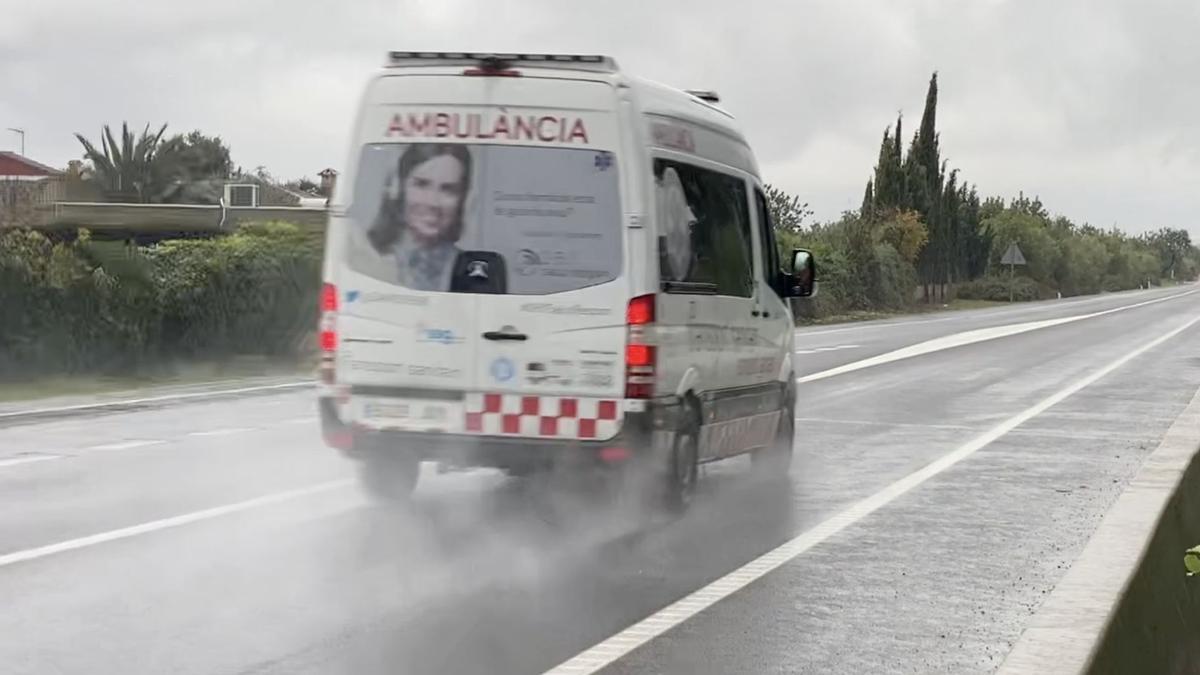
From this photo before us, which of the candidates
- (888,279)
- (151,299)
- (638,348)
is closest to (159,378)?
(151,299)

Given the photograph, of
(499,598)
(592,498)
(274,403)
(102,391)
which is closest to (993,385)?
(274,403)

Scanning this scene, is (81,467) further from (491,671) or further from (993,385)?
(993,385)

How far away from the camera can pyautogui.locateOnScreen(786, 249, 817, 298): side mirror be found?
12.2 meters

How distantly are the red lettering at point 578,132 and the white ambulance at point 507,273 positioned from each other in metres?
0.01

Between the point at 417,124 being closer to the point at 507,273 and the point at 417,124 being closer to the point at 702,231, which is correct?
the point at 507,273

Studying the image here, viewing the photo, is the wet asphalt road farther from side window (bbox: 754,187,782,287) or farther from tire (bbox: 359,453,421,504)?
side window (bbox: 754,187,782,287)

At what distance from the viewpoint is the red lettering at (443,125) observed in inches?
371

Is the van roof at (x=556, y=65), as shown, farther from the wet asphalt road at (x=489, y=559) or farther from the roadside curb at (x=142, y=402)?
the roadside curb at (x=142, y=402)

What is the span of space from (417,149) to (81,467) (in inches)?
171

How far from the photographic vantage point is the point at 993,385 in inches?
894

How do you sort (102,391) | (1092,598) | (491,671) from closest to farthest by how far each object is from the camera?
(1092,598)
(491,671)
(102,391)

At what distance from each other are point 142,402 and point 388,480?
798cm

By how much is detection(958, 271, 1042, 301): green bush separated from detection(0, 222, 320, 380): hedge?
6871 centimetres

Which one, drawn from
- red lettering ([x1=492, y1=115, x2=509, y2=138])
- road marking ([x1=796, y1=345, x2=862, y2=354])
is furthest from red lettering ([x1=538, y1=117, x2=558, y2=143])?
road marking ([x1=796, y1=345, x2=862, y2=354])
